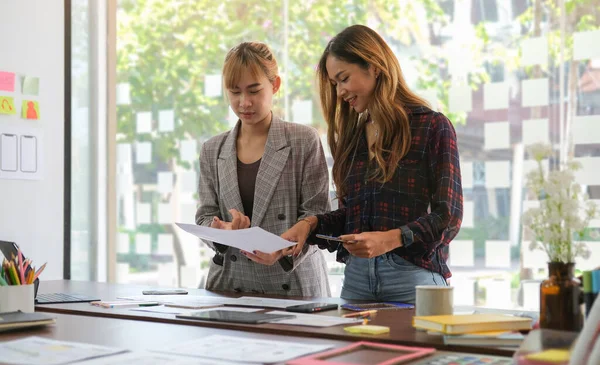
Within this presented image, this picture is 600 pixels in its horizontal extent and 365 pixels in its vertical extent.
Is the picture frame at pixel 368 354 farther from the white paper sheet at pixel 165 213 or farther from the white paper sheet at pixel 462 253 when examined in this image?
the white paper sheet at pixel 165 213

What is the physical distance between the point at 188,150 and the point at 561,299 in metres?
3.52

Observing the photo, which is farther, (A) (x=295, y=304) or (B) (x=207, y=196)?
(B) (x=207, y=196)

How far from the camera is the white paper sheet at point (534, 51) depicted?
3578mm

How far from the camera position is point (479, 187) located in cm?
378

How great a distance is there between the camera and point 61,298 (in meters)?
2.28

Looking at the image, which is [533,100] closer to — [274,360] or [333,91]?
[333,91]

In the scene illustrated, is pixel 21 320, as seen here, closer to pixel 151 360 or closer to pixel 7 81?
pixel 151 360

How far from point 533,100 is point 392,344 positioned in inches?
95.9

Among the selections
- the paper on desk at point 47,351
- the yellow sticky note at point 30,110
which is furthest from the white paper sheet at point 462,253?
the paper on desk at point 47,351

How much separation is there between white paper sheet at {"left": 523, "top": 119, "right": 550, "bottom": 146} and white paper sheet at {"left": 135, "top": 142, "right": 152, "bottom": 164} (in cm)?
231

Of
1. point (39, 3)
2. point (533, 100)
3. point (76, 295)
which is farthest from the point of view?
point (39, 3)

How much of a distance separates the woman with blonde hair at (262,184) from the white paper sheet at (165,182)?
7.03 ft

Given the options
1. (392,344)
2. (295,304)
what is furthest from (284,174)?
(392,344)

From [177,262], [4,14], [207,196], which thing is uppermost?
[4,14]
